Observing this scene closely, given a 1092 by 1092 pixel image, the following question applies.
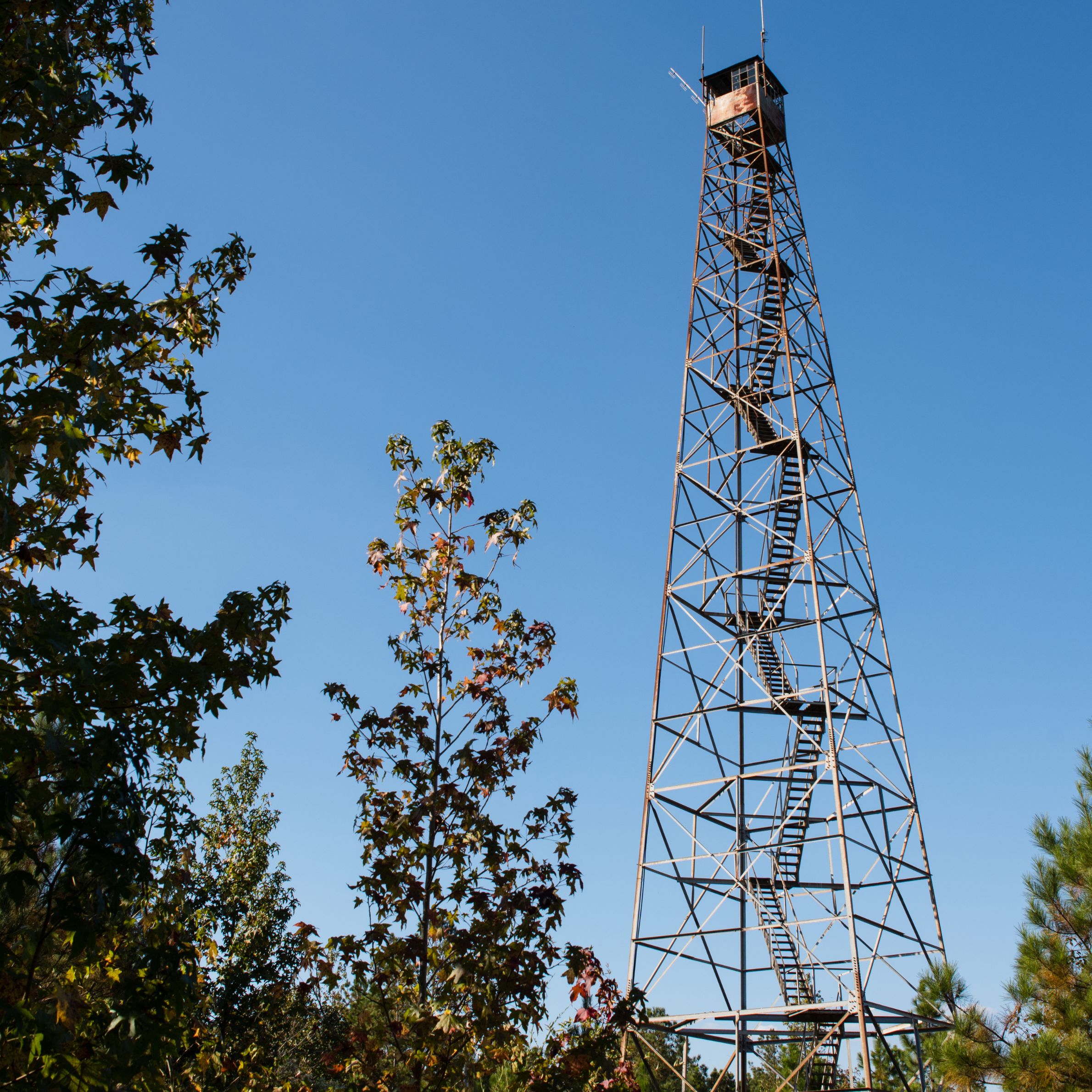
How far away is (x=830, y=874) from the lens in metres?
18.1

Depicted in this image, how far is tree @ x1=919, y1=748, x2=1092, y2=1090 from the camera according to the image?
36.7 feet

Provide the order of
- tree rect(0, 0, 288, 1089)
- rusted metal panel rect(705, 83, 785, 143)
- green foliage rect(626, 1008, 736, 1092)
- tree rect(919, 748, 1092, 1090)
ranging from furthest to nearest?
rusted metal panel rect(705, 83, 785, 143), green foliage rect(626, 1008, 736, 1092), tree rect(919, 748, 1092, 1090), tree rect(0, 0, 288, 1089)

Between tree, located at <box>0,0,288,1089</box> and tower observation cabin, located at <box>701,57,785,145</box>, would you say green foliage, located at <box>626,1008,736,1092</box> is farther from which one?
tower observation cabin, located at <box>701,57,785,145</box>

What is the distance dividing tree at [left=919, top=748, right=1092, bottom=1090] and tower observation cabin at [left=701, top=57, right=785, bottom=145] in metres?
14.8

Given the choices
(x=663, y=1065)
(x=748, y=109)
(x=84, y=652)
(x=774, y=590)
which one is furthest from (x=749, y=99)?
(x=663, y=1065)

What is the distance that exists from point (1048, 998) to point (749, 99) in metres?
17.8

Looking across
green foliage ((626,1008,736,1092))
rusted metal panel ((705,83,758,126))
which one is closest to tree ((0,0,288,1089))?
green foliage ((626,1008,736,1092))

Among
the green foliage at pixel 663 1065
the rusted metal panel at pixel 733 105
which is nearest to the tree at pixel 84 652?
the green foliage at pixel 663 1065

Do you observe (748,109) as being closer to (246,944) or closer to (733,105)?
(733,105)

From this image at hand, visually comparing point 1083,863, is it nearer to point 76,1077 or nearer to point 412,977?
point 412,977

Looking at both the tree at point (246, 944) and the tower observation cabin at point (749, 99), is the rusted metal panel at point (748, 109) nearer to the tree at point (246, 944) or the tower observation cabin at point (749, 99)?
the tower observation cabin at point (749, 99)

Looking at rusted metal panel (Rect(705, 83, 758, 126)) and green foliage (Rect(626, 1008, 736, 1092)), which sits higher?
rusted metal panel (Rect(705, 83, 758, 126))

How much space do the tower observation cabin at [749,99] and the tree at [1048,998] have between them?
14821 mm

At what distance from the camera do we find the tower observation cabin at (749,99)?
22781mm
